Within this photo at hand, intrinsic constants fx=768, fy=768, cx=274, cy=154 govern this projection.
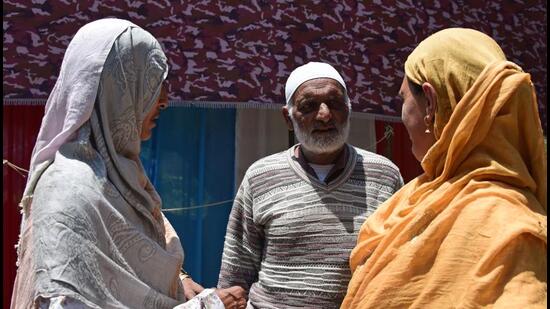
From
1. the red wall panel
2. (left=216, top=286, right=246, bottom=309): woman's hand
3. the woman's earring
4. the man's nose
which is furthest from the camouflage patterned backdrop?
the woman's earring

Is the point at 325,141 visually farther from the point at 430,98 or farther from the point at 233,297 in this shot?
the point at 430,98

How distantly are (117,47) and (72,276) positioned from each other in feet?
1.75

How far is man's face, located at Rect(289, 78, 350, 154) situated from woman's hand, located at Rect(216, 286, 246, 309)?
566 mm

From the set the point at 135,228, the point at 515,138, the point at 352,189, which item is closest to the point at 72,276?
the point at 135,228

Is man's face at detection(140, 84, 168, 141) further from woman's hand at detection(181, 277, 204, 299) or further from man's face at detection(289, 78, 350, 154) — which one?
man's face at detection(289, 78, 350, 154)

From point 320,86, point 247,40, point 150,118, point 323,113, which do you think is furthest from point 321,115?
point 247,40

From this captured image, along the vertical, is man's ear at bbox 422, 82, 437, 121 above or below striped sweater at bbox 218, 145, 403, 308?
above

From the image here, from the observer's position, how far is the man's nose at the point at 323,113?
2.78m

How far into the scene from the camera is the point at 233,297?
259 centimetres

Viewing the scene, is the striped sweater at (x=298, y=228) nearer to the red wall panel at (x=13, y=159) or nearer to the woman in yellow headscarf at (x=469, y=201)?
the woman in yellow headscarf at (x=469, y=201)

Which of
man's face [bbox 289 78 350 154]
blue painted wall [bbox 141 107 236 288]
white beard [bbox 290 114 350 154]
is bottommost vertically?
blue painted wall [bbox 141 107 236 288]

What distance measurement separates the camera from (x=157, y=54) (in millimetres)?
1844

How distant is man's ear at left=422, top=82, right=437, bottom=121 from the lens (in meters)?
1.60

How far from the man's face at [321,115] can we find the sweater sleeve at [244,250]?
0.29 m
